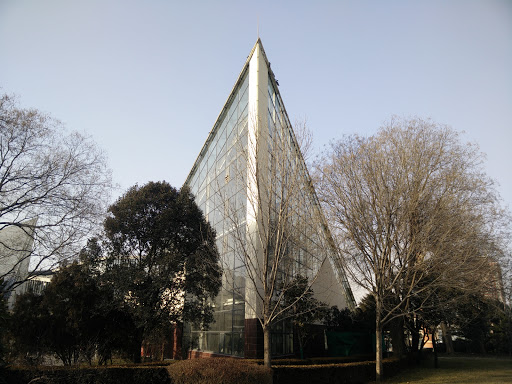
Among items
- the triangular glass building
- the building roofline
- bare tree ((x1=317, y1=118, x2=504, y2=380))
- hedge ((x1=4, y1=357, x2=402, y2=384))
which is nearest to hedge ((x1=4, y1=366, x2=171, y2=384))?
hedge ((x1=4, y1=357, x2=402, y2=384))

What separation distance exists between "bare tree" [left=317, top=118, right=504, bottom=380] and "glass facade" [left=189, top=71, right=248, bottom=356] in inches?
163

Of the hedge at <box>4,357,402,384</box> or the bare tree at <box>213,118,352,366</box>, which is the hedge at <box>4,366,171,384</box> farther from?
the bare tree at <box>213,118,352,366</box>

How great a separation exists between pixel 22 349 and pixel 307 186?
12.0m

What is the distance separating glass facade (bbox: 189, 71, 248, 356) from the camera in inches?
634

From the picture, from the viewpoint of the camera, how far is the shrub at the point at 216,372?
7.99 metres

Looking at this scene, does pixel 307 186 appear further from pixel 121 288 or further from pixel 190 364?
pixel 121 288

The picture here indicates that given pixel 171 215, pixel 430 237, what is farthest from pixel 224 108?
pixel 430 237

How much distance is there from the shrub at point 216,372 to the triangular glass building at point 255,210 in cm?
258

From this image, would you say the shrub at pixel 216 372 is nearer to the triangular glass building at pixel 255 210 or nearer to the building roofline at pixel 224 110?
the triangular glass building at pixel 255 210

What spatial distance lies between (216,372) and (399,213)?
894cm

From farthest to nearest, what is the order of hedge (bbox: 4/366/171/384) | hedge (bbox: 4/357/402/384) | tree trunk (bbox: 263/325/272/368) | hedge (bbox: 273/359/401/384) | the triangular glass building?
hedge (bbox: 273/359/401/384) < the triangular glass building < hedge (bbox: 4/366/171/384) < tree trunk (bbox: 263/325/272/368) < hedge (bbox: 4/357/402/384)

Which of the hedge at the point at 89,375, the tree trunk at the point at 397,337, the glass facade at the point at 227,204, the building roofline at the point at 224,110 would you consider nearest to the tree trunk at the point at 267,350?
the glass facade at the point at 227,204

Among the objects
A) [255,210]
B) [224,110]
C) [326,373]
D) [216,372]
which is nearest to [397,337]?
[326,373]

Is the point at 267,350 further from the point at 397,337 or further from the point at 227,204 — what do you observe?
Result: the point at 397,337
